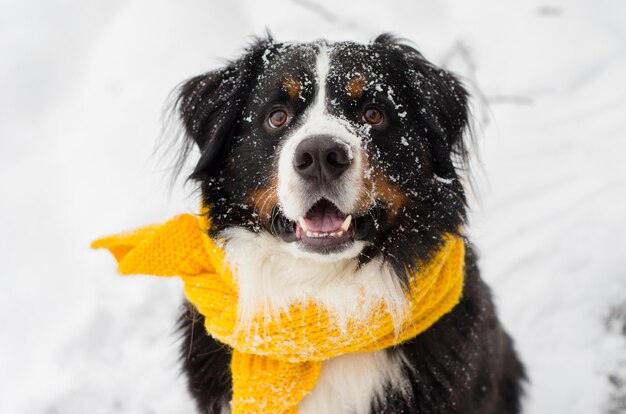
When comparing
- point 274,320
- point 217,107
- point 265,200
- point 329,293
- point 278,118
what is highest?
point 278,118

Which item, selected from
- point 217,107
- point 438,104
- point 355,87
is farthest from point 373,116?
point 217,107

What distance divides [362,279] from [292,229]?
0.33 metres

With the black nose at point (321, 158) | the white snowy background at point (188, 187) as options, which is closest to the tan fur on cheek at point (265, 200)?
the black nose at point (321, 158)

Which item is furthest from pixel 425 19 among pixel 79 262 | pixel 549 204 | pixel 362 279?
pixel 362 279

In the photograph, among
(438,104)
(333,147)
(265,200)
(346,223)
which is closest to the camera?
(333,147)

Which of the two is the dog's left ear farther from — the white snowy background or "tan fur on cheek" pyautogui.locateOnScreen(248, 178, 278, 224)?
"tan fur on cheek" pyautogui.locateOnScreen(248, 178, 278, 224)

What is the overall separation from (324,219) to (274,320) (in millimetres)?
451

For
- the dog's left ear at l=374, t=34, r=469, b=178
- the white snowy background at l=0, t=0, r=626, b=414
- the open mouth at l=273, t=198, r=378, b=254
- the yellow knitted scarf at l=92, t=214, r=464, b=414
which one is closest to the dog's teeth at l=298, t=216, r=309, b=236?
the open mouth at l=273, t=198, r=378, b=254

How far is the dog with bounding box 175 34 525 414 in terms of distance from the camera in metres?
2.38

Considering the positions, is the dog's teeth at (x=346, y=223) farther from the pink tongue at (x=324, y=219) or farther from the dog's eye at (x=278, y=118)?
the dog's eye at (x=278, y=118)

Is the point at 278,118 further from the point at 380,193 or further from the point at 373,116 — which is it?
the point at 380,193

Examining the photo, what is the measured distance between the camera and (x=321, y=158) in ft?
7.19

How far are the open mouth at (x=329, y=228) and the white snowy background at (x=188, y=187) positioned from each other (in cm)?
93

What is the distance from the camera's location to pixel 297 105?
2.50 metres
